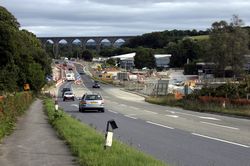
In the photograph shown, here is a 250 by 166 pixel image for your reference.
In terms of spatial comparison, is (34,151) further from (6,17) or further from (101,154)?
(6,17)

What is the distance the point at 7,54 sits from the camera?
5319 cm

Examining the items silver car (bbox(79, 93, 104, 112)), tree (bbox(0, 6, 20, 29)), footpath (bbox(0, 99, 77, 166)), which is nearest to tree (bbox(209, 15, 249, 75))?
tree (bbox(0, 6, 20, 29))

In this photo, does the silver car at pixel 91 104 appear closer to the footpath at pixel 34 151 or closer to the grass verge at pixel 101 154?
the footpath at pixel 34 151

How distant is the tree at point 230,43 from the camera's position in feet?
429

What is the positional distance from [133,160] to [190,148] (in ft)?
16.8

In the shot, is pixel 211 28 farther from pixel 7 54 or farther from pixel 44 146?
pixel 44 146

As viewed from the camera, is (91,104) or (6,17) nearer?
(91,104)

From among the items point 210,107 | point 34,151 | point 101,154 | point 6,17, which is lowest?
point 210,107

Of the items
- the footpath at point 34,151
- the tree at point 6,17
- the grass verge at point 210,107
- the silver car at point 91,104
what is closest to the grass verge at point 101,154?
the footpath at point 34,151

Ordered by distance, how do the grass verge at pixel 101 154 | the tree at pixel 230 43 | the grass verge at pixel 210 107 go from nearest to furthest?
the grass verge at pixel 101 154
the grass verge at pixel 210 107
the tree at pixel 230 43

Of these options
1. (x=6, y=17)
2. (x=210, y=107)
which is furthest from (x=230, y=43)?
(x=210, y=107)

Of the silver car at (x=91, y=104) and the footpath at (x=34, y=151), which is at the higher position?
the footpath at (x=34, y=151)

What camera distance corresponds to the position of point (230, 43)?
435ft

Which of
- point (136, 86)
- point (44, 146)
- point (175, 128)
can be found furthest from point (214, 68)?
point (44, 146)
